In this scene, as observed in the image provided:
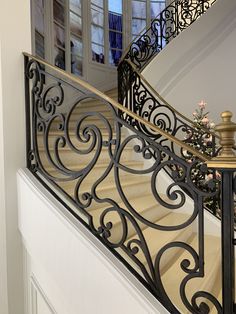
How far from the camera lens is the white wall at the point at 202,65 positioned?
4641mm

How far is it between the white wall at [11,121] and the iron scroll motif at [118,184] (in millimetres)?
89

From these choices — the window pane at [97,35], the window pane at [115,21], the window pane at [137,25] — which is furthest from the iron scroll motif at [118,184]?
the window pane at [137,25]

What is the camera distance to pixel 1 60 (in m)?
2.04

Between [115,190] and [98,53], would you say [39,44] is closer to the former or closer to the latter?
[98,53]

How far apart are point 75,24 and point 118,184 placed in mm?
4562

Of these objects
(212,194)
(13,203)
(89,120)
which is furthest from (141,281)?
(89,120)

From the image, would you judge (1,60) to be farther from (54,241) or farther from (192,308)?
(192,308)

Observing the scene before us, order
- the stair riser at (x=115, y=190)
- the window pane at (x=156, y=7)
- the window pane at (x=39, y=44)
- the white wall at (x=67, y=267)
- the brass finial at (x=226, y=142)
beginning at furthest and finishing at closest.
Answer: the window pane at (x=156, y=7) < the window pane at (x=39, y=44) < the stair riser at (x=115, y=190) < the white wall at (x=67, y=267) < the brass finial at (x=226, y=142)

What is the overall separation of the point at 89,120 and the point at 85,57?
1964mm

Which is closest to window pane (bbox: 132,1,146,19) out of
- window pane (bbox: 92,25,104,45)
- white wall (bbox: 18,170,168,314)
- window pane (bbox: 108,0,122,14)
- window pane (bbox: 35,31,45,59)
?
window pane (bbox: 108,0,122,14)

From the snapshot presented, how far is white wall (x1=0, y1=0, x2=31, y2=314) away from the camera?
2.06 m

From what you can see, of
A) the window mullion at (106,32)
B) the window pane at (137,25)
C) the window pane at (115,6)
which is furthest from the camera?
the window pane at (137,25)

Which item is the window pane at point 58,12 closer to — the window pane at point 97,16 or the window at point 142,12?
the window pane at point 97,16

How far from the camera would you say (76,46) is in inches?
208
